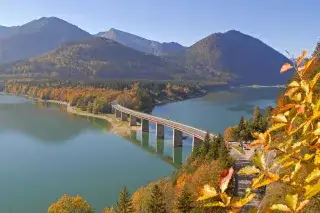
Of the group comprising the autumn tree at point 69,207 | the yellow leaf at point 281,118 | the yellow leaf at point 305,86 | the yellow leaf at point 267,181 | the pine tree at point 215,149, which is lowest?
the autumn tree at point 69,207

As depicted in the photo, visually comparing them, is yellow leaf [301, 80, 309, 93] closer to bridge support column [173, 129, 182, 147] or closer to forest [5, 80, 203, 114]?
bridge support column [173, 129, 182, 147]

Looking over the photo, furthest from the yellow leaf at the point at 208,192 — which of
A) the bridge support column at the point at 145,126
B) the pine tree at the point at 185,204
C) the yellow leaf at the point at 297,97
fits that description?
the bridge support column at the point at 145,126

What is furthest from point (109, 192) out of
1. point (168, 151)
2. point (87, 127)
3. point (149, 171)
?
point (87, 127)

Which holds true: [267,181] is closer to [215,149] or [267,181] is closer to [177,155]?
[215,149]

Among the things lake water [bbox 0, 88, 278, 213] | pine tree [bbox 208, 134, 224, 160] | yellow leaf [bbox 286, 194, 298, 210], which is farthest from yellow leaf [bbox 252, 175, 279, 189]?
pine tree [bbox 208, 134, 224, 160]

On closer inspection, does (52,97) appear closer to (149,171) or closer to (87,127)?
(87,127)

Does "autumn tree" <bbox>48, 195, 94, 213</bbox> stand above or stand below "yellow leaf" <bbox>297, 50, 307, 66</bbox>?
below

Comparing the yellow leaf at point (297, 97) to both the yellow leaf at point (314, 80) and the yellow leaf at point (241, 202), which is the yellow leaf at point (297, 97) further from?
the yellow leaf at point (241, 202)

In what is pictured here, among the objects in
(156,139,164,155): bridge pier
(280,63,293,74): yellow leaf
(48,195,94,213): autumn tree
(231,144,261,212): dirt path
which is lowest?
(156,139,164,155): bridge pier

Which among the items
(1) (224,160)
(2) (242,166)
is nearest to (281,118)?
(1) (224,160)
